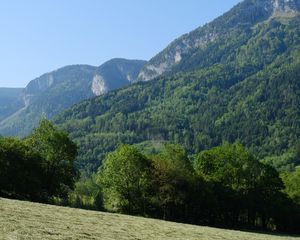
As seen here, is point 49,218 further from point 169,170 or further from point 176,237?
point 169,170

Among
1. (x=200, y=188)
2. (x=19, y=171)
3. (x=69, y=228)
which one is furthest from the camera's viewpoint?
(x=200, y=188)

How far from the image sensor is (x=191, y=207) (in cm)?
9956

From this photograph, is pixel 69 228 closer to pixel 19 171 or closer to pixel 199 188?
pixel 19 171

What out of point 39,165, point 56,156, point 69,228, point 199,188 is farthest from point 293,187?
point 69,228

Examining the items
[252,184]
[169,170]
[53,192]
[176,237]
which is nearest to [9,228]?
[176,237]

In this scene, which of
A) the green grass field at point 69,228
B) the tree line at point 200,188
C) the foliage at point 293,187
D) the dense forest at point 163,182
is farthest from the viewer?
the foliage at point 293,187

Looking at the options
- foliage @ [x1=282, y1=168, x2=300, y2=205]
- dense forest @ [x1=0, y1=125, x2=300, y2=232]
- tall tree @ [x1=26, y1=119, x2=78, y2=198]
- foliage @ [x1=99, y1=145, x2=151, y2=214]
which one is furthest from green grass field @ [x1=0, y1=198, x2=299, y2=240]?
foliage @ [x1=282, y1=168, x2=300, y2=205]

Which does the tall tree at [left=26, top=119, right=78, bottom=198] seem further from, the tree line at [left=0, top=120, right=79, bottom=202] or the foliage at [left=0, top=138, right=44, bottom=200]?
the foliage at [left=0, top=138, right=44, bottom=200]

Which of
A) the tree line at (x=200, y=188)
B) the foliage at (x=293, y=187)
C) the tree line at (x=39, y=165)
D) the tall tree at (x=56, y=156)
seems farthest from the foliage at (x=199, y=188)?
the tree line at (x=39, y=165)

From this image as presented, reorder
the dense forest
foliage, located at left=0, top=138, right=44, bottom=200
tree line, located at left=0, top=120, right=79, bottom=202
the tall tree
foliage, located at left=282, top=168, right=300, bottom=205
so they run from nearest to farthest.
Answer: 1. foliage, located at left=0, top=138, right=44, bottom=200
2. tree line, located at left=0, top=120, right=79, bottom=202
3. the dense forest
4. the tall tree
5. foliage, located at left=282, top=168, right=300, bottom=205

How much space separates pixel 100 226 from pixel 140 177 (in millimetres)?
48970

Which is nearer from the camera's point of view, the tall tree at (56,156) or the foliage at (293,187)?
the tall tree at (56,156)

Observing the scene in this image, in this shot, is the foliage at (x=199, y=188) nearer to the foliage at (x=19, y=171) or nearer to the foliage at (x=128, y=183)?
the foliage at (x=128, y=183)

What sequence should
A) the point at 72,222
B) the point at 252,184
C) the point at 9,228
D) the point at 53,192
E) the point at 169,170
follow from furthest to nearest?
1. the point at 252,184
2. the point at 169,170
3. the point at 53,192
4. the point at 72,222
5. the point at 9,228
